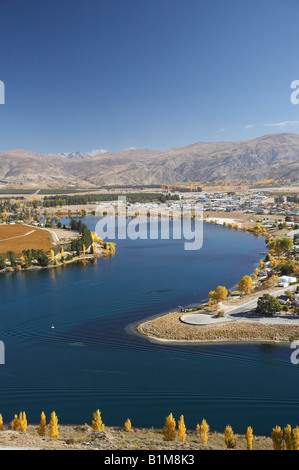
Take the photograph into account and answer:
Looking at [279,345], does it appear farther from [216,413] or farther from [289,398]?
[216,413]

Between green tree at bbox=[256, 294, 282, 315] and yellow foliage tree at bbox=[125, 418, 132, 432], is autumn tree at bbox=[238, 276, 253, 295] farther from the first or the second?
yellow foliage tree at bbox=[125, 418, 132, 432]

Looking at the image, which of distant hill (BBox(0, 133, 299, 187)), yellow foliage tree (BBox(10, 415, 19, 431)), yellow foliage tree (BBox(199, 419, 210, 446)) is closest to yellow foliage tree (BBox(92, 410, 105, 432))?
yellow foliage tree (BBox(10, 415, 19, 431))

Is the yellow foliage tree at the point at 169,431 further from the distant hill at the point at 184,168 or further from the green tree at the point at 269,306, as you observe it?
the distant hill at the point at 184,168

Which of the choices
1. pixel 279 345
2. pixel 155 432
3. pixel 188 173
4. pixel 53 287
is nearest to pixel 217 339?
pixel 279 345

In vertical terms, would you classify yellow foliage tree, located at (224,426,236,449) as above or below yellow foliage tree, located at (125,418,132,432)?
above

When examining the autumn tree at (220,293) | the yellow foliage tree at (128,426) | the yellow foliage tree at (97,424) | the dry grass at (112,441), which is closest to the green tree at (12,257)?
the autumn tree at (220,293)
